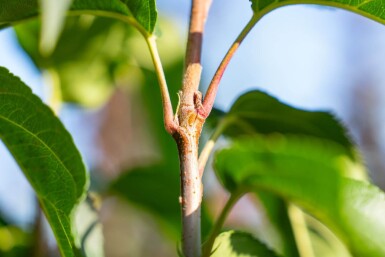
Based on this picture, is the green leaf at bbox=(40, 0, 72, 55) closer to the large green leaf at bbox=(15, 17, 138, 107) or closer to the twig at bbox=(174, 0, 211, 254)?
the twig at bbox=(174, 0, 211, 254)

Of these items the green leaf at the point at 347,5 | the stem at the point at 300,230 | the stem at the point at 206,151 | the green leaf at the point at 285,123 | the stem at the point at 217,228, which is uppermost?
the green leaf at the point at 347,5

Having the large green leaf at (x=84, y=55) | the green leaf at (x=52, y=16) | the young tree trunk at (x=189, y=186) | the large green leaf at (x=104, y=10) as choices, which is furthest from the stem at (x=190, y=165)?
the large green leaf at (x=84, y=55)

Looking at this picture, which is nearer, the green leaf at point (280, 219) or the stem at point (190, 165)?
the stem at point (190, 165)

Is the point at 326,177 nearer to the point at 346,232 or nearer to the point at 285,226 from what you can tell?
the point at 346,232

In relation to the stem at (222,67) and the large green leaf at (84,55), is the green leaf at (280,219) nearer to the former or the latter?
the stem at (222,67)

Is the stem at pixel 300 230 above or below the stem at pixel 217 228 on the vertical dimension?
below

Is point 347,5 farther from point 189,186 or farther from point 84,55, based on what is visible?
point 84,55

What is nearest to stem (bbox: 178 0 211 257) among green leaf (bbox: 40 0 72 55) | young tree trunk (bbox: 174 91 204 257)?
young tree trunk (bbox: 174 91 204 257)

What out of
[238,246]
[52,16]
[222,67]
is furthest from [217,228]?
[52,16]
